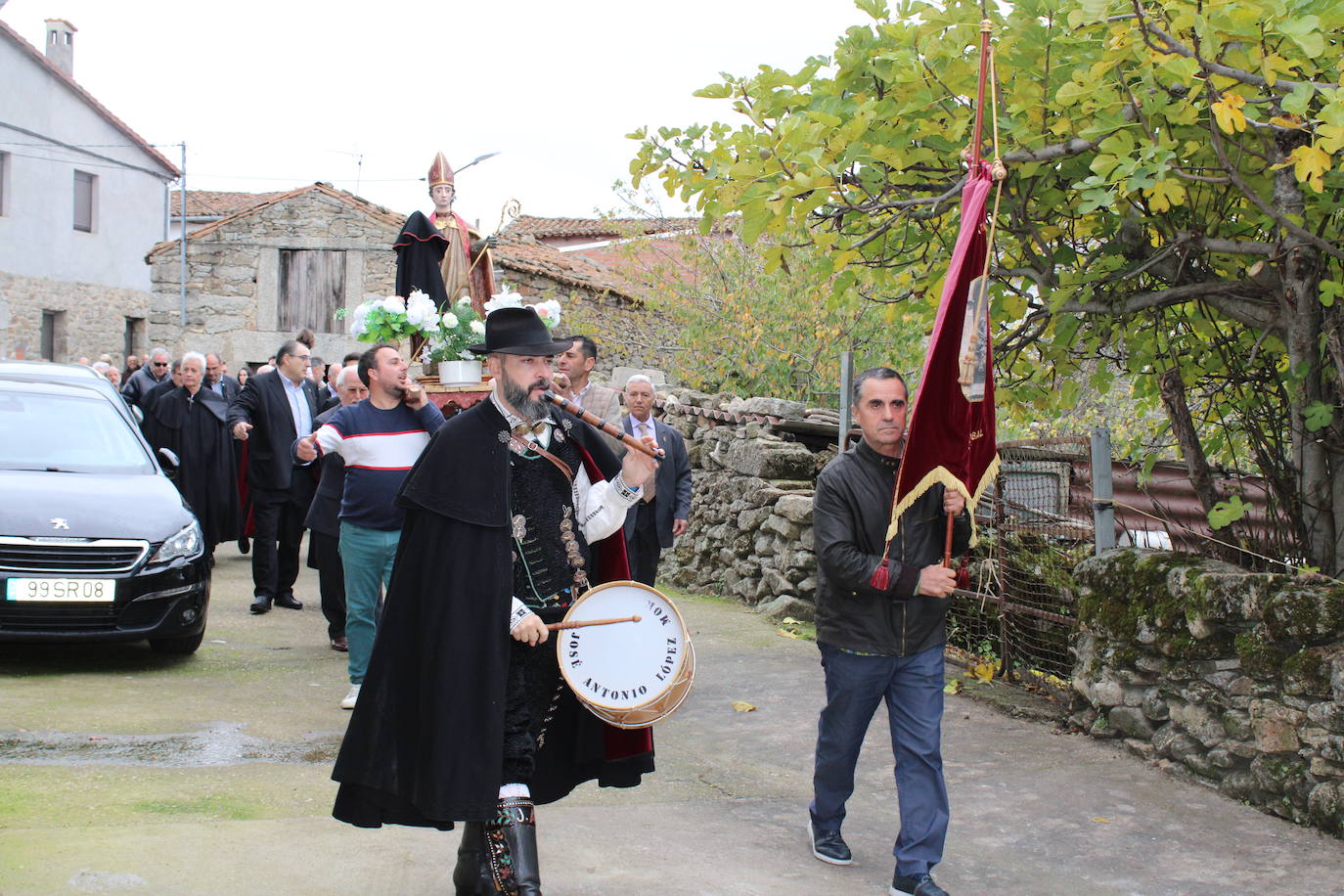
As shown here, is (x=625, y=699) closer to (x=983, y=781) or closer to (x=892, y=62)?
(x=983, y=781)

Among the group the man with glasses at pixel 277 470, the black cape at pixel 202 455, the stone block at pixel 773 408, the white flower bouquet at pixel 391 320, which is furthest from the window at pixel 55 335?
the white flower bouquet at pixel 391 320

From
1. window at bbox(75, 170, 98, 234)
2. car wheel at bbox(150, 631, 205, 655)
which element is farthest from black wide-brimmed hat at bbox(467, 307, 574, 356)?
window at bbox(75, 170, 98, 234)

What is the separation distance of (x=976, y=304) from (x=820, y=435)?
8175 millimetres

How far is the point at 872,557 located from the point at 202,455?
28.9 feet

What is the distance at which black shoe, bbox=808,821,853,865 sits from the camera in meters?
5.05

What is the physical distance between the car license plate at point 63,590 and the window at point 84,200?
3066 cm

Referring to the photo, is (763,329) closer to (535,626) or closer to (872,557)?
(872,557)

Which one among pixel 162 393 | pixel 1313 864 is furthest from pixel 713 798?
pixel 162 393

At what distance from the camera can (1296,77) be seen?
5.31 m

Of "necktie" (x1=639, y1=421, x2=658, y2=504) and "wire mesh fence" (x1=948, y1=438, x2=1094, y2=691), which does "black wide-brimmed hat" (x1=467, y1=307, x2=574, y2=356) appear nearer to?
"necktie" (x1=639, y1=421, x2=658, y2=504)

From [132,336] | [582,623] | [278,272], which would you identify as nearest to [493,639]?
[582,623]

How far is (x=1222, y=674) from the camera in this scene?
594cm

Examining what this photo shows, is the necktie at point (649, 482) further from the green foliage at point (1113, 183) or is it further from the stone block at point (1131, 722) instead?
the stone block at point (1131, 722)

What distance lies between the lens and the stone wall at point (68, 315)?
31.5m
